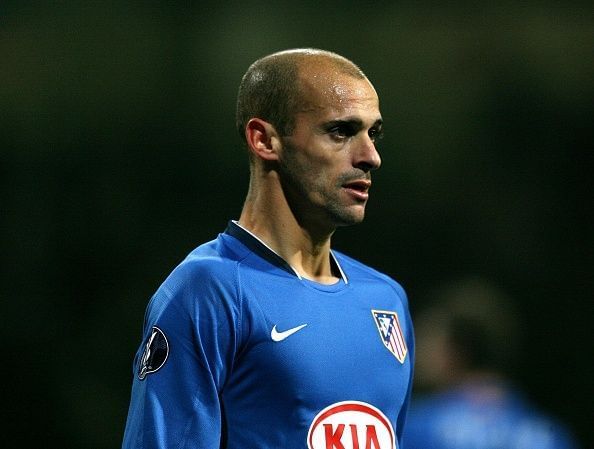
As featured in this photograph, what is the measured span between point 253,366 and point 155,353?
22 centimetres

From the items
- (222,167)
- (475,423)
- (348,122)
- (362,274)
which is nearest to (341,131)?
(348,122)

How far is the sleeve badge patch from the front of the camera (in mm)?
2131

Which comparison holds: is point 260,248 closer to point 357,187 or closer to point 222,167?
point 357,187

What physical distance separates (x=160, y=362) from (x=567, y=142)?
470 centimetres

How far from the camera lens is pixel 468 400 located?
3.99 meters

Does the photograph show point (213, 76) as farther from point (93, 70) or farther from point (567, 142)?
point (567, 142)

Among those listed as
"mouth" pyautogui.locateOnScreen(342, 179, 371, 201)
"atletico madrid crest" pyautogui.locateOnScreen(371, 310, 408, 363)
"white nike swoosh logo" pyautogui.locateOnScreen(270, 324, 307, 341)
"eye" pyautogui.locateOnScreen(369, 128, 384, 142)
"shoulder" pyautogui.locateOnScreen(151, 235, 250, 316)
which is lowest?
"atletico madrid crest" pyautogui.locateOnScreen(371, 310, 408, 363)

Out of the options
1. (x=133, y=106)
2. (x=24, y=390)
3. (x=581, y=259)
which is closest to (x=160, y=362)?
(x=24, y=390)

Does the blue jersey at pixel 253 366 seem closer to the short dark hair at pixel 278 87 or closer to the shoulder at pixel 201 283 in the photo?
the shoulder at pixel 201 283

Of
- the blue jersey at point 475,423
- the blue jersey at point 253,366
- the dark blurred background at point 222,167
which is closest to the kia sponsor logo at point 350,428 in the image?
the blue jersey at point 253,366

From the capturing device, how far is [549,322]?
5863 mm

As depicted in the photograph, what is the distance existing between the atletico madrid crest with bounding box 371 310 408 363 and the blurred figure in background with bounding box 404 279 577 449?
1.24 meters

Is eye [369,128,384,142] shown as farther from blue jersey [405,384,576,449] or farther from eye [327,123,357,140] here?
blue jersey [405,384,576,449]

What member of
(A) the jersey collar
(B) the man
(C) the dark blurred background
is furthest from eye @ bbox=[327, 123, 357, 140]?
(C) the dark blurred background
